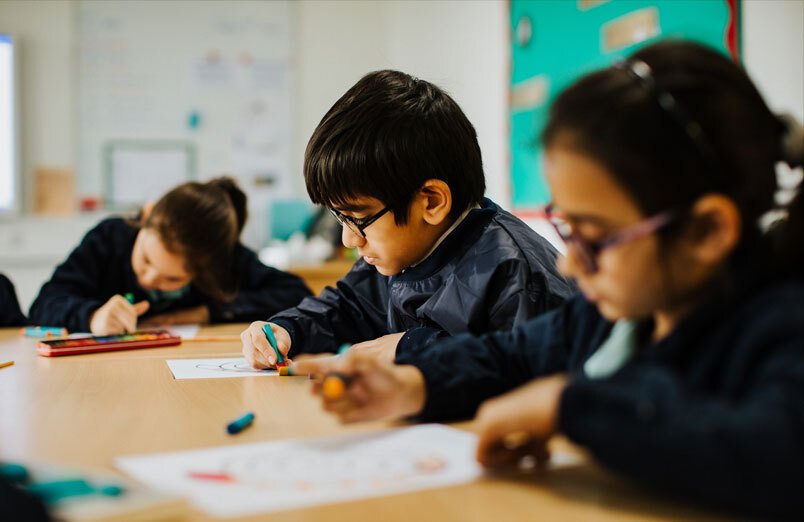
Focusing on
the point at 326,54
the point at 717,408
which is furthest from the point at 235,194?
the point at 326,54

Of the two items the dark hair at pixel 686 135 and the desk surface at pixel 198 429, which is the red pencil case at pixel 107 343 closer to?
the desk surface at pixel 198 429

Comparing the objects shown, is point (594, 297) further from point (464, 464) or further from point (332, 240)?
point (332, 240)

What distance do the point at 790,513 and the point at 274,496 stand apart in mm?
328

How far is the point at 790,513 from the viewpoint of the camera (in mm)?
458

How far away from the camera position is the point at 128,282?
6.88 ft

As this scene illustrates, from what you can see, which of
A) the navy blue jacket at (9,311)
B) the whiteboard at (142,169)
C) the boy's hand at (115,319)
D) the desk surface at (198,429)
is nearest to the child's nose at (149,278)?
the boy's hand at (115,319)

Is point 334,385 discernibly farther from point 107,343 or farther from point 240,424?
point 107,343

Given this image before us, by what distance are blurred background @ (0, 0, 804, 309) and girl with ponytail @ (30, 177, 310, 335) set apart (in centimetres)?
112

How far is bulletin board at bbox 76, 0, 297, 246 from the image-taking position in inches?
146

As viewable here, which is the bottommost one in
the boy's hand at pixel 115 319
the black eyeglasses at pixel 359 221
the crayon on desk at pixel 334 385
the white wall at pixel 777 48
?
the boy's hand at pixel 115 319

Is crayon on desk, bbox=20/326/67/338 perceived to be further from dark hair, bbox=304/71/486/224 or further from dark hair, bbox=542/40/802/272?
dark hair, bbox=542/40/802/272

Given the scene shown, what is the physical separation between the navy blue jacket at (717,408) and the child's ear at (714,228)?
3 cm

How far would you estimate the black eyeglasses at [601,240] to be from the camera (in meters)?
0.57

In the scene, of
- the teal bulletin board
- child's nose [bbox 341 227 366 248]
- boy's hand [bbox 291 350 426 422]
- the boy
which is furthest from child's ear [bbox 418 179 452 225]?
boy's hand [bbox 291 350 426 422]
